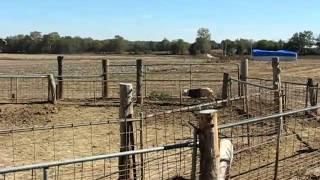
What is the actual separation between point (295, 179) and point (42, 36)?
4826 inches

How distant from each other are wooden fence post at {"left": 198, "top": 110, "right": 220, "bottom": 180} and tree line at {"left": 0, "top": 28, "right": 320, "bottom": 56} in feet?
323

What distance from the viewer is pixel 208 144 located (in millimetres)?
5496

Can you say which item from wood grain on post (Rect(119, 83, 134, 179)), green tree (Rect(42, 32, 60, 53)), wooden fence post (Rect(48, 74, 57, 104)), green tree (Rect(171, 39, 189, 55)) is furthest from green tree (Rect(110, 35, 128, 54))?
wood grain on post (Rect(119, 83, 134, 179))

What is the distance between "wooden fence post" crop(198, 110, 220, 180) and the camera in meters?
5.46

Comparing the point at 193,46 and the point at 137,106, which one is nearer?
the point at 137,106

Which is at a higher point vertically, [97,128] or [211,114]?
[211,114]

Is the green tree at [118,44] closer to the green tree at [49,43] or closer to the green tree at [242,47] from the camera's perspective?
the green tree at [49,43]

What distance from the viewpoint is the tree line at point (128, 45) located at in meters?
113

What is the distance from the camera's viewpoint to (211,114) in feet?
17.9

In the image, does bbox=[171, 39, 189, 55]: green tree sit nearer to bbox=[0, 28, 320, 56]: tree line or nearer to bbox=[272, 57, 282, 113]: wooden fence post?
bbox=[0, 28, 320, 56]: tree line

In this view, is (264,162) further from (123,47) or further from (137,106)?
(123,47)

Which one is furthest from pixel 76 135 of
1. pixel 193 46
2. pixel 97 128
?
pixel 193 46

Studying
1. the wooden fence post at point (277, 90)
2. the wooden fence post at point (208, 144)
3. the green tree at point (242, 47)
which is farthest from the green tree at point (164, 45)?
the wooden fence post at point (208, 144)

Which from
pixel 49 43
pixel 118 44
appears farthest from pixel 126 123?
pixel 118 44
